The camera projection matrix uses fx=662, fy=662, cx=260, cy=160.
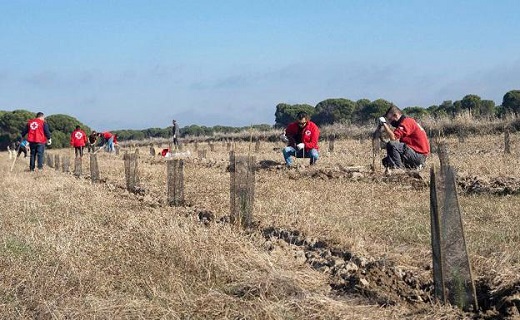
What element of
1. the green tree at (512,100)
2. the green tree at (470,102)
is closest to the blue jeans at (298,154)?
the green tree at (512,100)

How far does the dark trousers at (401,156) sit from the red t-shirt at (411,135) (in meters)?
0.09

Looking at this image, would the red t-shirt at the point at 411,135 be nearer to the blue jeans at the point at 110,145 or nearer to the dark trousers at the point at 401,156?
the dark trousers at the point at 401,156

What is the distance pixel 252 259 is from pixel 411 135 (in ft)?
23.4

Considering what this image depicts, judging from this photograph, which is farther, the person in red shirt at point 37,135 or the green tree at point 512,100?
the green tree at point 512,100

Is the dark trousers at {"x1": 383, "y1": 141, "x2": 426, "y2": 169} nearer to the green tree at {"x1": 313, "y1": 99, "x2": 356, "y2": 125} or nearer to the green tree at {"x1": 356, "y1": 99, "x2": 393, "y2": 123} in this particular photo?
the green tree at {"x1": 356, "y1": 99, "x2": 393, "y2": 123}

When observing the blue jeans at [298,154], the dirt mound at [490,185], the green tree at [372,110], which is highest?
the green tree at [372,110]

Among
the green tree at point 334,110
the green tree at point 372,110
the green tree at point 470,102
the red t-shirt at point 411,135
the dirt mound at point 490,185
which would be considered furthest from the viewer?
the green tree at point 334,110

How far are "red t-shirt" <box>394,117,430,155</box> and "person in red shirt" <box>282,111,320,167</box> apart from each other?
8.91 ft

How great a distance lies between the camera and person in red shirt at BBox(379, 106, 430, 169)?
36.6 ft

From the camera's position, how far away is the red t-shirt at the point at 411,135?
11.1 metres

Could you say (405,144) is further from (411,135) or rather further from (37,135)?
(37,135)

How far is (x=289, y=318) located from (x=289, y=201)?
4.02 meters

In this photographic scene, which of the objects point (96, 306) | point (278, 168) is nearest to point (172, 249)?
point (96, 306)

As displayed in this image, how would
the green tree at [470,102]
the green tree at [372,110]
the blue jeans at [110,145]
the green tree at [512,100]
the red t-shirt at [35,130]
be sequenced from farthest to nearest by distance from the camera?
the green tree at [372,110], the green tree at [470,102], the green tree at [512,100], the blue jeans at [110,145], the red t-shirt at [35,130]
